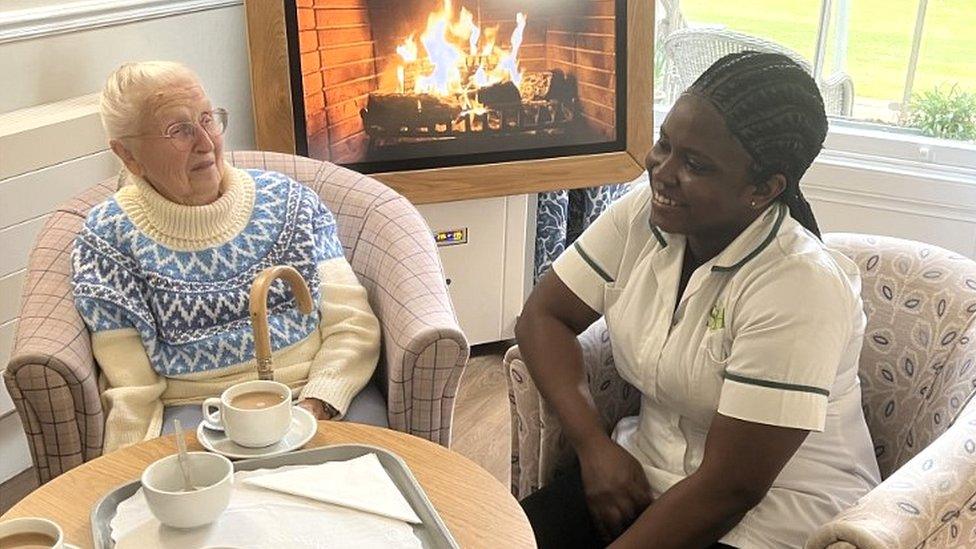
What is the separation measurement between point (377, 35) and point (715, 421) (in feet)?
5.01

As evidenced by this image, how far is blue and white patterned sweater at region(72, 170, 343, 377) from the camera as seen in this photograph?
1.81 m

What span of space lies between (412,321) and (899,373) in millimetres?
811

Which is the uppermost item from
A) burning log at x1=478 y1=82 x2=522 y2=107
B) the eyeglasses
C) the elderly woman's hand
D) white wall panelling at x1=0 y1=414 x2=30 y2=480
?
the eyeglasses

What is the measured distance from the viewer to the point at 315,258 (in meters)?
1.97

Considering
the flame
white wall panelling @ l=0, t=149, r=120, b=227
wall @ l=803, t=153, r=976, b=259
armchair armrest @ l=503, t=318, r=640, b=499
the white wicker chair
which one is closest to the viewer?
armchair armrest @ l=503, t=318, r=640, b=499

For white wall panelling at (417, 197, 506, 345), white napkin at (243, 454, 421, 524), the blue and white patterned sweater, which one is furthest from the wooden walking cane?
white wall panelling at (417, 197, 506, 345)

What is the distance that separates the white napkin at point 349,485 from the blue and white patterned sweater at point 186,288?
0.50m

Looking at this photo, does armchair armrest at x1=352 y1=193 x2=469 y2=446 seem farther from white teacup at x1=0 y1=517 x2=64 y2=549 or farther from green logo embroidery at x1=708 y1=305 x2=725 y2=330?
white teacup at x1=0 y1=517 x2=64 y2=549

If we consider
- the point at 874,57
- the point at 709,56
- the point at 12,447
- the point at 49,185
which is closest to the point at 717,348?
the point at 49,185

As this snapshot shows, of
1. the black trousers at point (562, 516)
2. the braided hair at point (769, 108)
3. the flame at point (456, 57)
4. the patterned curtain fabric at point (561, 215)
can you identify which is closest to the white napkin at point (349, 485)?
the black trousers at point (562, 516)

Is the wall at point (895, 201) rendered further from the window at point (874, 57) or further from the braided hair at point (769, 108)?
the braided hair at point (769, 108)

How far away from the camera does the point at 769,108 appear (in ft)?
→ 4.72

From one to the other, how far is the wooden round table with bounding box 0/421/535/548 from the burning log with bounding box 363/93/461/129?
4.08 feet

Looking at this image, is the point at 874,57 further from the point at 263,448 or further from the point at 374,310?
the point at 263,448
